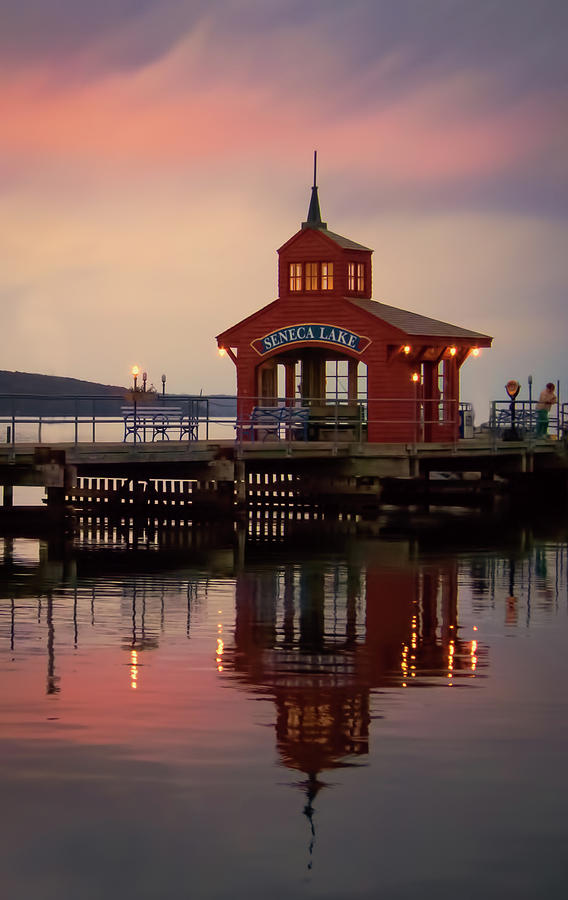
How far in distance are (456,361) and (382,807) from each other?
37589 millimetres

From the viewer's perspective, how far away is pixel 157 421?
44031 mm

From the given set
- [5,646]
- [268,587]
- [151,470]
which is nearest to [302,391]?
[151,470]

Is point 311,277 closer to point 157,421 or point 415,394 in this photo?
point 415,394

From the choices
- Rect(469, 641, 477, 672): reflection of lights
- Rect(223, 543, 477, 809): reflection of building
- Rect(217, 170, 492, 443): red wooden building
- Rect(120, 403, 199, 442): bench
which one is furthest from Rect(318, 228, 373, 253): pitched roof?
Rect(469, 641, 477, 672): reflection of lights

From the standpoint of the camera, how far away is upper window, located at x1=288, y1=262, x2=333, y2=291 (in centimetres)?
4753

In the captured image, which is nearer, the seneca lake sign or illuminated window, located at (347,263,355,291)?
the seneca lake sign

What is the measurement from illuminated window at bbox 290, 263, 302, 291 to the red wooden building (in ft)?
0.10

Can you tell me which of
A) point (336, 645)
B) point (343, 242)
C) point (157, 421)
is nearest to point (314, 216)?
point (343, 242)

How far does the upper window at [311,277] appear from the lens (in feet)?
156

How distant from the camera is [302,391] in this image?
157ft

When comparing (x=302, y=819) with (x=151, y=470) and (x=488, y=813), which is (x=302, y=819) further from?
(x=151, y=470)

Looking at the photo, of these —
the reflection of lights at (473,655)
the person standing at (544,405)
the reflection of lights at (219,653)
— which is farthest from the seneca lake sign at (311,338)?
the reflection of lights at (219,653)

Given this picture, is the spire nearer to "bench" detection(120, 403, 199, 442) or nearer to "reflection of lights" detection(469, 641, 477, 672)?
"bench" detection(120, 403, 199, 442)

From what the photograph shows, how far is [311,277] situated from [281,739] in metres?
33.3
